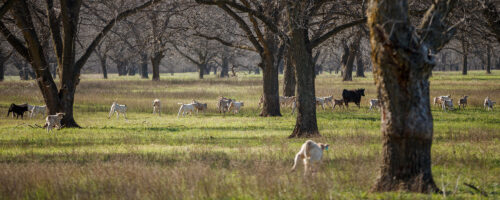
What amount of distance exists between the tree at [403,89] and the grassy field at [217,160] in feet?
1.28

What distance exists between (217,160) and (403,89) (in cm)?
476

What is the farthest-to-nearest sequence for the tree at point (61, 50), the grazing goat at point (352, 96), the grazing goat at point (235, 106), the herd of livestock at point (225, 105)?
the grazing goat at point (352, 96)
the grazing goat at point (235, 106)
the herd of livestock at point (225, 105)
the tree at point (61, 50)

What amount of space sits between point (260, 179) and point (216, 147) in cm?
553

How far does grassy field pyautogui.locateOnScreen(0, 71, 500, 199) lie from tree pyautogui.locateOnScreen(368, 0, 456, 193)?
1.28 ft

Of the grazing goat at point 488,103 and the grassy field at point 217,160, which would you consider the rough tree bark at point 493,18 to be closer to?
the grassy field at point 217,160

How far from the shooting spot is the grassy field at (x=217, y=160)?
8.21 metres

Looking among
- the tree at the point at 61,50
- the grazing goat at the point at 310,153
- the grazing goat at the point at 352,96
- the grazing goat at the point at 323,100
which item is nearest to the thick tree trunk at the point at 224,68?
the grazing goat at the point at 323,100

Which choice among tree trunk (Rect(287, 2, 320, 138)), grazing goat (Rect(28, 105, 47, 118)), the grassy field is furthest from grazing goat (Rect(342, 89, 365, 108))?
grazing goat (Rect(28, 105, 47, 118))

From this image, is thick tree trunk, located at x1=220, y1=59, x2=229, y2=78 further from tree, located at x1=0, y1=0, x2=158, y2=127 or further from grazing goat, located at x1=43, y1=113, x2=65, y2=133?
grazing goat, located at x1=43, y1=113, x2=65, y2=133

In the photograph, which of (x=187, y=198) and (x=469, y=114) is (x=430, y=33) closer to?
(x=187, y=198)

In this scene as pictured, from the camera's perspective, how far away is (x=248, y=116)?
24.8 m

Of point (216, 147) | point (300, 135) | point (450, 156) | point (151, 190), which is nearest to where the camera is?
point (151, 190)

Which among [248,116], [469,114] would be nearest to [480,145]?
[469,114]

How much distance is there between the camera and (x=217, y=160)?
11.4 meters
